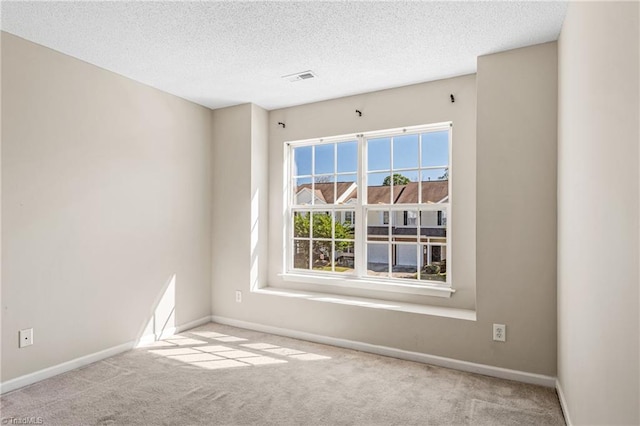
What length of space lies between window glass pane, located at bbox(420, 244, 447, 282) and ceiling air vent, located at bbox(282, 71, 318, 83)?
1960 mm

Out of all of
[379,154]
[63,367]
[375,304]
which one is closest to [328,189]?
[379,154]

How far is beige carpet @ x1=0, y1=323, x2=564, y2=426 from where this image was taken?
222cm

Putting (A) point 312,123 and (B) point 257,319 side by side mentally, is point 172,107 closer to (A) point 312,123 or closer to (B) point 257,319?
(A) point 312,123

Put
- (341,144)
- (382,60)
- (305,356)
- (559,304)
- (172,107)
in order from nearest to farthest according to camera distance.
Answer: (559,304) → (382,60) → (305,356) → (172,107) → (341,144)

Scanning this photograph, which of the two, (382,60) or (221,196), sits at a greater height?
(382,60)

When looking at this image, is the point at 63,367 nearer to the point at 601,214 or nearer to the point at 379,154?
the point at 379,154

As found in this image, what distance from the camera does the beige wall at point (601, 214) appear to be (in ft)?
3.71

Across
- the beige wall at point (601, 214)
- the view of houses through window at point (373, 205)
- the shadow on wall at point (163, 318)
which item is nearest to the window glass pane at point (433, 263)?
the view of houses through window at point (373, 205)

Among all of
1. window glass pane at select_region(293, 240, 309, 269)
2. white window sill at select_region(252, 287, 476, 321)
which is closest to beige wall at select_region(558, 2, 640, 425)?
white window sill at select_region(252, 287, 476, 321)

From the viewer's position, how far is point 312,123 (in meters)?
4.09

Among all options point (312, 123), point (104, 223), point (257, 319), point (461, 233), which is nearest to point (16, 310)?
point (104, 223)

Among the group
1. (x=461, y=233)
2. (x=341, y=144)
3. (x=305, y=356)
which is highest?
(x=341, y=144)

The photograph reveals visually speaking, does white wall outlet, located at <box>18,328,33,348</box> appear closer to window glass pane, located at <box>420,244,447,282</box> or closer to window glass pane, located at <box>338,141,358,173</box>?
window glass pane, located at <box>338,141,358,173</box>

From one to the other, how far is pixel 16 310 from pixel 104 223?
0.89 meters
